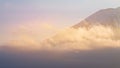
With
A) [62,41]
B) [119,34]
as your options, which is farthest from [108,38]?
→ [62,41]

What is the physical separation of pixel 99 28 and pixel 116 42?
1.27 meters

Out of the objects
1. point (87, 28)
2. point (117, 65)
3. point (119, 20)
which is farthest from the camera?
point (119, 20)

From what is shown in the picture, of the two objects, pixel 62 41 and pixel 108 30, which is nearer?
pixel 62 41

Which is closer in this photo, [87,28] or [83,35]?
[83,35]

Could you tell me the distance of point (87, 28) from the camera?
8.30 metres

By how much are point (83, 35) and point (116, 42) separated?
1073mm

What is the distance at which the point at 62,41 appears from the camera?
760 centimetres

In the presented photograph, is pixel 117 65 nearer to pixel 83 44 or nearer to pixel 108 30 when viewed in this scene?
pixel 83 44

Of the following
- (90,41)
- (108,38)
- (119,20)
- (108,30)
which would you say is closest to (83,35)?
(90,41)

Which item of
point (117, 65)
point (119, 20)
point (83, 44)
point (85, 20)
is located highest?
point (119, 20)

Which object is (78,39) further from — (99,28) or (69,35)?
(99,28)

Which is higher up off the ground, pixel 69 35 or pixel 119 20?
pixel 119 20

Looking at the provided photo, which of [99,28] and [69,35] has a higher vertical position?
[99,28]

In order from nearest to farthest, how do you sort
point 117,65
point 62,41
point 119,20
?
point 117,65 < point 62,41 < point 119,20
